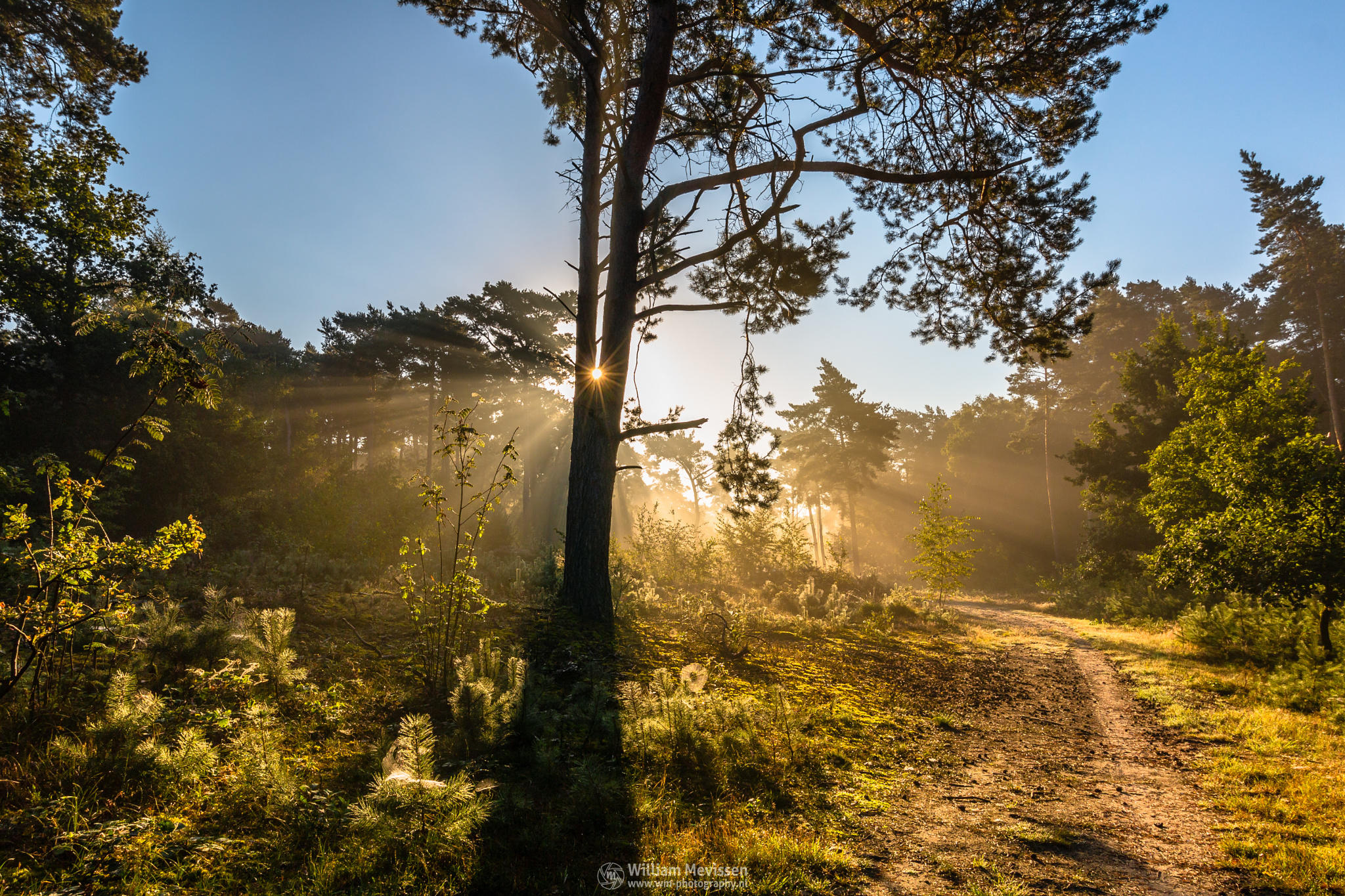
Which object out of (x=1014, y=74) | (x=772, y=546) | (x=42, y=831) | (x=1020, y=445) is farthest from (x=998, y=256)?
(x=1020, y=445)

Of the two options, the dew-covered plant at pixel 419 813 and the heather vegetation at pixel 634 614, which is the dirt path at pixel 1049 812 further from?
the dew-covered plant at pixel 419 813

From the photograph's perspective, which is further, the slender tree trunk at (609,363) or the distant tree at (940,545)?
the distant tree at (940,545)

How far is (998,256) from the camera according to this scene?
24.7ft

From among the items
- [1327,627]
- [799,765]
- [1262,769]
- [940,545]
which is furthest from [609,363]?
[940,545]

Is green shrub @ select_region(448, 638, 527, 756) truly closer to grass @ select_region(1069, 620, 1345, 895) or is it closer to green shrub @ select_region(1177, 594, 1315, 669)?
grass @ select_region(1069, 620, 1345, 895)

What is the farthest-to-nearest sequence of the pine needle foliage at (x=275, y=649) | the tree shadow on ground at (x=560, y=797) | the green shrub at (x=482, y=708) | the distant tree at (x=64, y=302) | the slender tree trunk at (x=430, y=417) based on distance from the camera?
the slender tree trunk at (x=430, y=417) < the distant tree at (x=64, y=302) < the pine needle foliage at (x=275, y=649) < the green shrub at (x=482, y=708) < the tree shadow on ground at (x=560, y=797)

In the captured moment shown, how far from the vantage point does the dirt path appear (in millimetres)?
2518

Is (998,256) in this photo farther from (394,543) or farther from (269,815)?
(394,543)

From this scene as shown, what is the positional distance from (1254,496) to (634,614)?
9.71 m

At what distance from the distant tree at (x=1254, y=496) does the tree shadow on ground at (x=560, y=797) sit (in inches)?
375

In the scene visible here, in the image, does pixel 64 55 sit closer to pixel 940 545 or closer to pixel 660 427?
pixel 660 427

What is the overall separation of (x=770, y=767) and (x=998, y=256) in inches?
305

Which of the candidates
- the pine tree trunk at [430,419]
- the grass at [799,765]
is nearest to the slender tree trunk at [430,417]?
the pine tree trunk at [430,419]

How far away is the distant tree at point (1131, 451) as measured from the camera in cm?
1898
